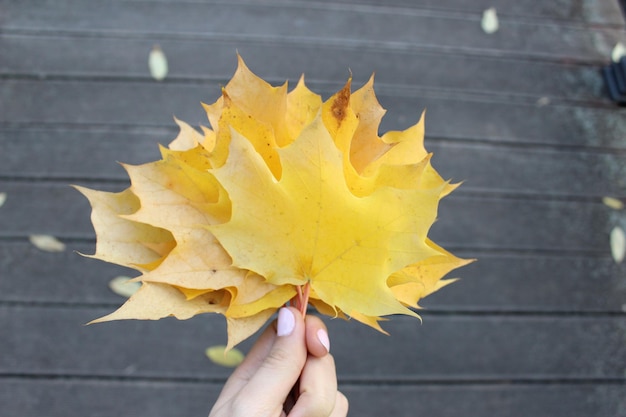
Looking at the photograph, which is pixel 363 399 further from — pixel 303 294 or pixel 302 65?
pixel 302 65

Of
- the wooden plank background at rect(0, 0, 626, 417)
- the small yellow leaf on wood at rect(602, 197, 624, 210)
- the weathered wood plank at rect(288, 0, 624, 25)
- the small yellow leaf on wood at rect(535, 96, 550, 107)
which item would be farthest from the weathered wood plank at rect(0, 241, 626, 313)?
the weathered wood plank at rect(288, 0, 624, 25)

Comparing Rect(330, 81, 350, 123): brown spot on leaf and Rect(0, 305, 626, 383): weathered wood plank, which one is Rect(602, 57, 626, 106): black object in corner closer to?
Rect(0, 305, 626, 383): weathered wood plank

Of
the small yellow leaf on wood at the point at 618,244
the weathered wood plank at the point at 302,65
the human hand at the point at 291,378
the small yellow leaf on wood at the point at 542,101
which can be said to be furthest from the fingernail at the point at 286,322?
the small yellow leaf on wood at the point at 542,101

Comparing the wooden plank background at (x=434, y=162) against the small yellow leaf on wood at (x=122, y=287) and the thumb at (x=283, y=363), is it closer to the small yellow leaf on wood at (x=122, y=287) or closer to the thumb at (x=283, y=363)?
the small yellow leaf on wood at (x=122, y=287)

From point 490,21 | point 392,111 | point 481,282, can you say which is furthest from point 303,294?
point 490,21

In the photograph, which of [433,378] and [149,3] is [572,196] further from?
[149,3]

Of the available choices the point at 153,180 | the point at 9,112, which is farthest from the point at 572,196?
the point at 9,112
